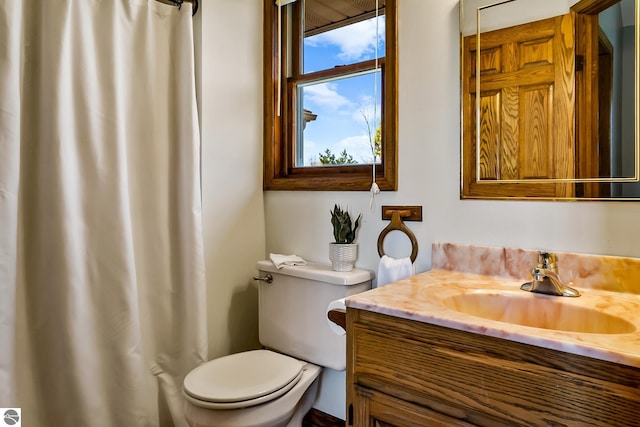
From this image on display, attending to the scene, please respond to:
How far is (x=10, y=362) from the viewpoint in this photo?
3.71 feet

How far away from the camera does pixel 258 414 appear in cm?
122

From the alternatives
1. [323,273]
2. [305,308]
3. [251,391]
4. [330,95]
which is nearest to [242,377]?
[251,391]

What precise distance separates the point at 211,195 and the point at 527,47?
1263 mm

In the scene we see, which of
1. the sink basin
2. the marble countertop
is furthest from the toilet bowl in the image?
the sink basin

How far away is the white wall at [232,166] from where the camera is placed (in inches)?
64.5

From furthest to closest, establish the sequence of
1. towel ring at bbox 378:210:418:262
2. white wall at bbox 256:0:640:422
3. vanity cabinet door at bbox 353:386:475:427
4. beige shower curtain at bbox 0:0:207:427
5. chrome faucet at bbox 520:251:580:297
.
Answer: towel ring at bbox 378:210:418:262 → beige shower curtain at bbox 0:0:207:427 → white wall at bbox 256:0:640:422 → chrome faucet at bbox 520:251:580:297 → vanity cabinet door at bbox 353:386:475:427

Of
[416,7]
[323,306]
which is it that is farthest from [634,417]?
[416,7]

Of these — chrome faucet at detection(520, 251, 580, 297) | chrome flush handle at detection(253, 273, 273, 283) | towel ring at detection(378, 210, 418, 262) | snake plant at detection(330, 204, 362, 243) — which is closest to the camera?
chrome faucet at detection(520, 251, 580, 297)

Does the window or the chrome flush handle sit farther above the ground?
the window

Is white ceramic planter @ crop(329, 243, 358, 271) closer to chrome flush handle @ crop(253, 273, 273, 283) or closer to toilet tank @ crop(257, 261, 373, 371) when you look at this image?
toilet tank @ crop(257, 261, 373, 371)

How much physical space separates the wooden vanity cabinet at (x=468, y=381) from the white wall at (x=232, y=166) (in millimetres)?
902

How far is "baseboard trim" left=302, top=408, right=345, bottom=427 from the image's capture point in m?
1.59

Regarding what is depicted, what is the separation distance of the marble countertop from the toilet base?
539 mm

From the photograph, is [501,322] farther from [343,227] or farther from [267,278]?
[267,278]
